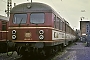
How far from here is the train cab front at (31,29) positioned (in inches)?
484

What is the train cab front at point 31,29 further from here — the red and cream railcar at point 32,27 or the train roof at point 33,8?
the train roof at point 33,8

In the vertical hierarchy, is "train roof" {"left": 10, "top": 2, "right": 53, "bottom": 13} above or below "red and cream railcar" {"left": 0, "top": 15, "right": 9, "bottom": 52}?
above

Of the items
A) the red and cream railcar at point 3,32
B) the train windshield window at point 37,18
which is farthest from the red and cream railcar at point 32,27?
the red and cream railcar at point 3,32

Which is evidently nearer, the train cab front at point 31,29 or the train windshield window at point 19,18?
the train cab front at point 31,29

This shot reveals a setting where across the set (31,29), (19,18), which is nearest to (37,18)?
(31,29)

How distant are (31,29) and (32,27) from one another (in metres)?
0.12

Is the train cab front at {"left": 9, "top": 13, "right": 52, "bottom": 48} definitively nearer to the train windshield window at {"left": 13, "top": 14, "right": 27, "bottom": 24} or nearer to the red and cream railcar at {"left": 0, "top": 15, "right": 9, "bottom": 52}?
the train windshield window at {"left": 13, "top": 14, "right": 27, "bottom": 24}

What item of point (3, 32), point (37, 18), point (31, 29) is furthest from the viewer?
point (3, 32)

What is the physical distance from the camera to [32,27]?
492 inches

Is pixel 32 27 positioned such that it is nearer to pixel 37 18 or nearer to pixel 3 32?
pixel 37 18

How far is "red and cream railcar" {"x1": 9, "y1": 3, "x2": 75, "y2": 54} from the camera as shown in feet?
40.4

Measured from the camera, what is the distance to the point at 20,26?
12.7 metres

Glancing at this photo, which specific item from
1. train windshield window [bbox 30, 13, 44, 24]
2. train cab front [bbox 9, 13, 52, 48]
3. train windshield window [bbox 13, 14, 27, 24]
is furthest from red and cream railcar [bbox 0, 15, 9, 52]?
train windshield window [bbox 30, 13, 44, 24]

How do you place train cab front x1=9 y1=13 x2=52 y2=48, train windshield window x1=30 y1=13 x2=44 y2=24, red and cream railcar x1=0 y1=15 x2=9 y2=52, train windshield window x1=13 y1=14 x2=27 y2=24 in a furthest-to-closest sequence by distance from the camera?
red and cream railcar x1=0 y1=15 x2=9 y2=52
train windshield window x1=13 y1=14 x2=27 y2=24
train windshield window x1=30 y1=13 x2=44 y2=24
train cab front x1=9 y1=13 x2=52 y2=48
